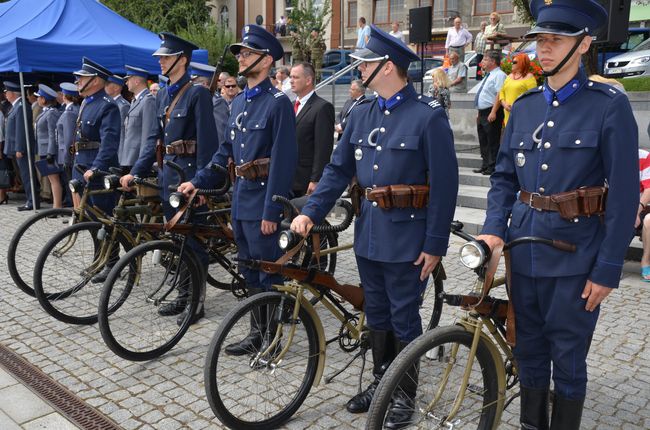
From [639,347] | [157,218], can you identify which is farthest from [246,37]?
[639,347]

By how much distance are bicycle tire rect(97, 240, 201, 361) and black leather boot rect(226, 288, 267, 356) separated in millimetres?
1003

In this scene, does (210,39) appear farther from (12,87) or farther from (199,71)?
(199,71)

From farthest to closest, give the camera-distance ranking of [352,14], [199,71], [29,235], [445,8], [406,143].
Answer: [352,14] → [445,8] → [199,71] → [29,235] → [406,143]

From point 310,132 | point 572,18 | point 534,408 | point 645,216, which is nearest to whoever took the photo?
point 572,18

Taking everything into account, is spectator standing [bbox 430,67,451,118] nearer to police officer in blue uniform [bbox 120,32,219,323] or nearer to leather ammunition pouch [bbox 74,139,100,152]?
leather ammunition pouch [bbox 74,139,100,152]

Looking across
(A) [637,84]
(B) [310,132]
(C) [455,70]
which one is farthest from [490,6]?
(B) [310,132]

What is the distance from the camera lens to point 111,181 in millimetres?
5047

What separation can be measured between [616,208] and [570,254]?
26cm

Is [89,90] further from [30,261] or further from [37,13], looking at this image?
[37,13]

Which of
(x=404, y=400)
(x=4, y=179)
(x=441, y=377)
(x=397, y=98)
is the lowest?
(x=4, y=179)

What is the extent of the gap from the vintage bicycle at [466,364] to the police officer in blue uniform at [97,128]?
13.2ft

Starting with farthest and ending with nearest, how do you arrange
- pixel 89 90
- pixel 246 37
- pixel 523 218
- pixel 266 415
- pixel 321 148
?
1. pixel 89 90
2. pixel 321 148
3. pixel 246 37
4. pixel 266 415
5. pixel 523 218

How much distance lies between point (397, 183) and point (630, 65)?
42.8ft

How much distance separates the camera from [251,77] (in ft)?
14.0
